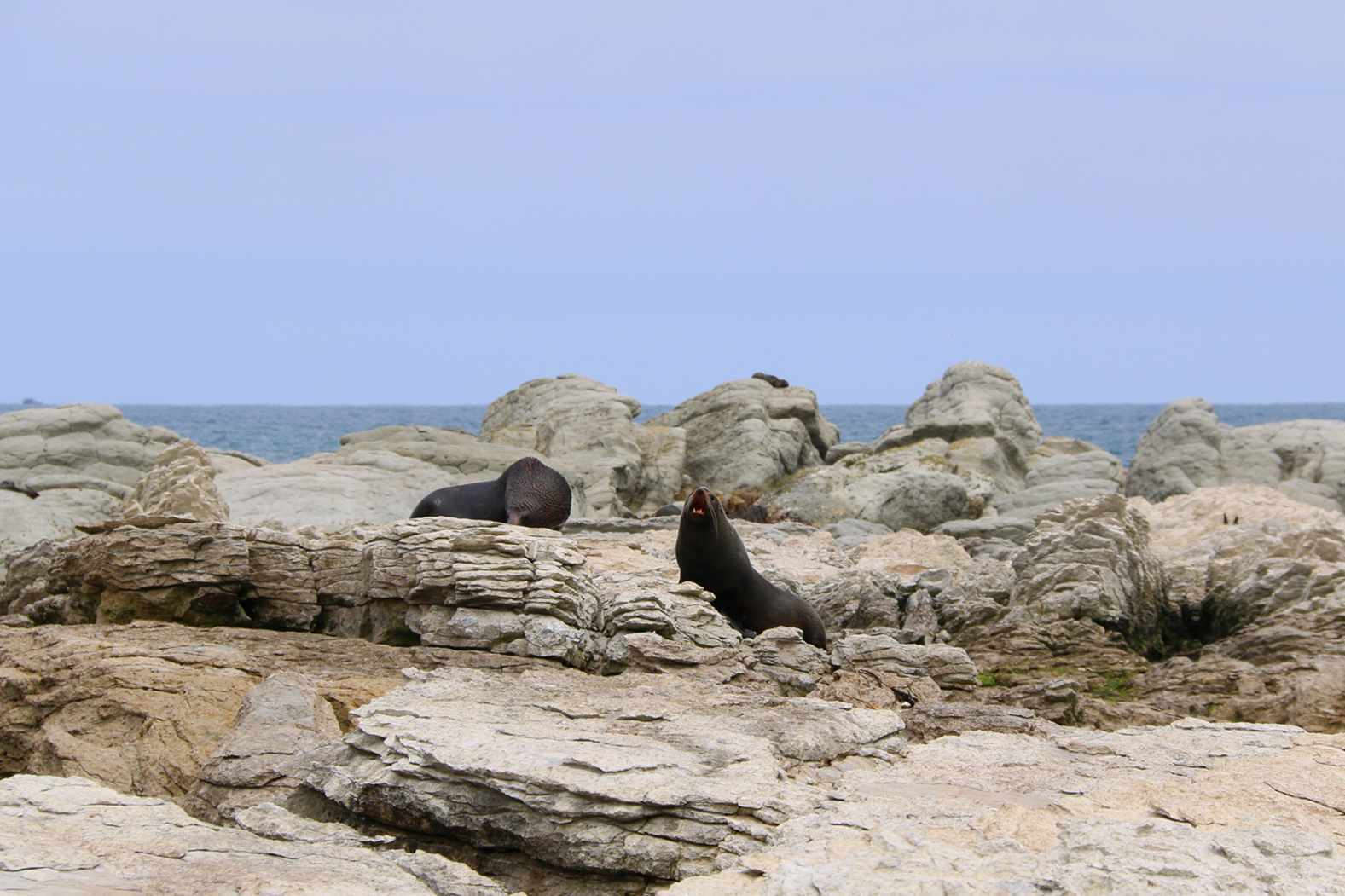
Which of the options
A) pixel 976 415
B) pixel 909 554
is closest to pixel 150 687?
pixel 909 554

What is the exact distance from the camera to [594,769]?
4840mm

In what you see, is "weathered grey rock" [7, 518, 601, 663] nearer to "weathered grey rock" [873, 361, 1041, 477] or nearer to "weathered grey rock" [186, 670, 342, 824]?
"weathered grey rock" [186, 670, 342, 824]

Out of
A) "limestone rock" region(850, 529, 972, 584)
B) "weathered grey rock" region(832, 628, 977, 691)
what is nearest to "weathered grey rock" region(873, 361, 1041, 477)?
"limestone rock" region(850, 529, 972, 584)

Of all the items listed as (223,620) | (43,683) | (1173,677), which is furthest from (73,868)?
(1173,677)

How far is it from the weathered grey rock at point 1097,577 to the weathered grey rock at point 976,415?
1475 cm

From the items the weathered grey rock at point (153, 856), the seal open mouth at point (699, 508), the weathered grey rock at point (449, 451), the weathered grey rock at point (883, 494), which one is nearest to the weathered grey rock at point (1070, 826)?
the weathered grey rock at point (153, 856)

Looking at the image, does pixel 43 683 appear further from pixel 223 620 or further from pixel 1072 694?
pixel 1072 694

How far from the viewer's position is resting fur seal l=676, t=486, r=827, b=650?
9.09 metres

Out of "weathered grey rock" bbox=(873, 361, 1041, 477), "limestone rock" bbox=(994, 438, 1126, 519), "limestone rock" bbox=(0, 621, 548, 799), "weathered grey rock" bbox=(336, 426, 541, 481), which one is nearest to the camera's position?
"limestone rock" bbox=(0, 621, 548, 799)

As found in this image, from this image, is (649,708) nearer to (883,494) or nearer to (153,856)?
(153,856)

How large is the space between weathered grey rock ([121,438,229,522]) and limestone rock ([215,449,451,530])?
144cm

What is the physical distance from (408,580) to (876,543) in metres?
8.54

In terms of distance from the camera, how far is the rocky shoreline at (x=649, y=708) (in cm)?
429

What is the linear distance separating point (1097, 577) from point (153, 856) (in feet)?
28.9
